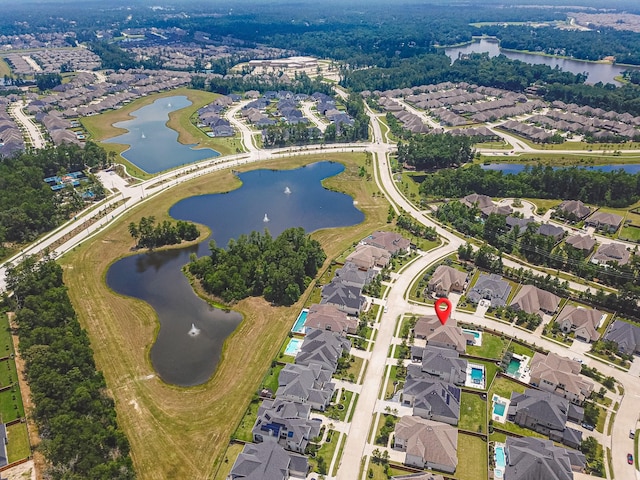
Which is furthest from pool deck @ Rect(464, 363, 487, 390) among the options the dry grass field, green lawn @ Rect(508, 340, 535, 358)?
the dry grass field

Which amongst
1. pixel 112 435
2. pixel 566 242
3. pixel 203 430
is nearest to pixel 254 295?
pixel 203 430

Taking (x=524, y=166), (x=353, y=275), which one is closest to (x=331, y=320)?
(x=353, y=275)

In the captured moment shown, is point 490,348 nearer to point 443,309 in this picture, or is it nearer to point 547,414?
point 443,309

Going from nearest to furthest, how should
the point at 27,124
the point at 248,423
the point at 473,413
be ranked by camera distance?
the point at 248,423 → the point at 473,413 → the point at 27,124

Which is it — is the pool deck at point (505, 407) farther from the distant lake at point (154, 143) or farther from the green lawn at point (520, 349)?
the distant lake at point (154, 143)

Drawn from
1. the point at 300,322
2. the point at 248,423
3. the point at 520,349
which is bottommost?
the point at 300,322

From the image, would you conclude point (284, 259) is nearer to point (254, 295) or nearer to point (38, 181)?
point (254, 295)

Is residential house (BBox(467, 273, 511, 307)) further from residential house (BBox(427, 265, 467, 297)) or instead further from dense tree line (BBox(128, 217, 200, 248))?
dense tree line (BBox(128, 217, 200, 248))
